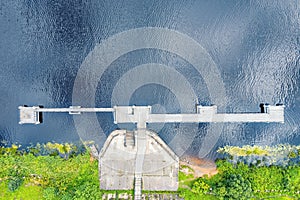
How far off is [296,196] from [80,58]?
1865cm

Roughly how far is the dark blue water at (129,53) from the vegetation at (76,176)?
1.11m

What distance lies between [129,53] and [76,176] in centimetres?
984

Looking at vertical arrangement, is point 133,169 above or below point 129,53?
below

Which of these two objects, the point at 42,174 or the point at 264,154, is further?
the point at 264,154

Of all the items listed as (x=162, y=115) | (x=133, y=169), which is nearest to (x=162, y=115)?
(x=162, y=115)

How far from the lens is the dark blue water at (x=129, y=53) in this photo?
2048 centimetres

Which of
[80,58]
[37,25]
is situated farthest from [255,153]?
[37,25]

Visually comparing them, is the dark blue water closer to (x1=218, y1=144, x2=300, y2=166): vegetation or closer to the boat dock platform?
the boat dock platform

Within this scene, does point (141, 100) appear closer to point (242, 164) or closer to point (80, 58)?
point (80, 58)

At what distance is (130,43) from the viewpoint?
20500 mm

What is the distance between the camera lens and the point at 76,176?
19969mm

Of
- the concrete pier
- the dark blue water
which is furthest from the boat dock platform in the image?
the dark blue water

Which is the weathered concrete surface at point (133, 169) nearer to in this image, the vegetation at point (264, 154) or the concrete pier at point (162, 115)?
the concrete pier at point (162, 115)

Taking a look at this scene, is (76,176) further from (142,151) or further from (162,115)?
(162,115)
